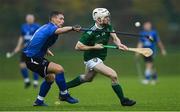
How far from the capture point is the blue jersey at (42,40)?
48.1 feet

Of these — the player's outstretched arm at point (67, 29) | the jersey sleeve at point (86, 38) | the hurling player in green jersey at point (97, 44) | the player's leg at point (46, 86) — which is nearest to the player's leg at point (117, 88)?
the hurling player in green jersey at point (97, 44)

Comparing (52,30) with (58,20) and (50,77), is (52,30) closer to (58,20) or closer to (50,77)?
(58,20)

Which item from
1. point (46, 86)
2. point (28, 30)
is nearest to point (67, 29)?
point (46, 86)

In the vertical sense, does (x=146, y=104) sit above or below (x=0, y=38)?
above

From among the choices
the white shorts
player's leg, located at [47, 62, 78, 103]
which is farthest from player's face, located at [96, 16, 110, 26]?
player's leg, located at [47, 62, 78, 103]

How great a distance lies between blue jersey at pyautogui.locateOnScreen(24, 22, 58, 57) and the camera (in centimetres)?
1466

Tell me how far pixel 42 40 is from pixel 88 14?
19.4 metres

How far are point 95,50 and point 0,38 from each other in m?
19.1

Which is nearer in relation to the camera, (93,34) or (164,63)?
(93,34)

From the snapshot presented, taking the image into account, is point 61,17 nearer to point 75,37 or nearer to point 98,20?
point 98,20

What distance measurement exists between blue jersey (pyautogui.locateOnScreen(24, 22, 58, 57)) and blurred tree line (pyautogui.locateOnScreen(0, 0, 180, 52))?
18.1m

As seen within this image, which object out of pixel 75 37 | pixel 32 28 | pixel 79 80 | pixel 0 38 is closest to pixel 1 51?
pixel 0 38

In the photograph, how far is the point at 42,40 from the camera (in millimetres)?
14742

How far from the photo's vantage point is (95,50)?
15.2 meters
